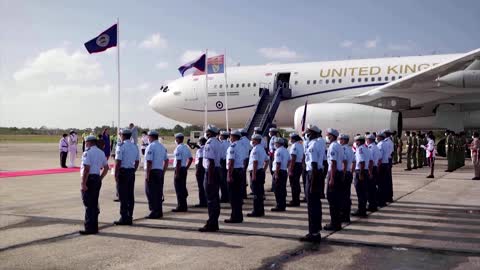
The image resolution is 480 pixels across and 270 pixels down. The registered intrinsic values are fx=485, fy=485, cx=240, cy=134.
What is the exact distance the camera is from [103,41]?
14305mm

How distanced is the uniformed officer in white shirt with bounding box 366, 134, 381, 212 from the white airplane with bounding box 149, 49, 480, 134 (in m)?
9.79

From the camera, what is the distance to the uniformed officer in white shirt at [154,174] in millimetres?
8914

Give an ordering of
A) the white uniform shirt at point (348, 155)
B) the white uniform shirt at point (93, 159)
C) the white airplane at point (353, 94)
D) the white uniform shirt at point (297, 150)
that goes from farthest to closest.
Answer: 1. the white airplane at point (353, 94)
2. the white uniform shirt at point (297, 150)
3. the white uniform shirt at point (348, 155)
4. the white uniform shirt at point (93, 159)

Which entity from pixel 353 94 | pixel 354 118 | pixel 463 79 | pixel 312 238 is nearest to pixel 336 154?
pixel 312 238

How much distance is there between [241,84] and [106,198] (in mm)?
13695

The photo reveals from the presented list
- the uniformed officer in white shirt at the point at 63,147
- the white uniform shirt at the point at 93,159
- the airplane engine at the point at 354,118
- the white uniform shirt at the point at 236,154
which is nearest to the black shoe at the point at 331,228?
the white uniform shirt at the point at 236,154

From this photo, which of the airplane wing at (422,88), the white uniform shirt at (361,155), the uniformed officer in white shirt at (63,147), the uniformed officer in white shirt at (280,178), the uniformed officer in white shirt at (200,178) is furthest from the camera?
the uniformed officer in white shirt at (63,147)

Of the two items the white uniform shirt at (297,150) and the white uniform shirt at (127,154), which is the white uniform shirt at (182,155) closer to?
the white uniform shirt at (127,154)

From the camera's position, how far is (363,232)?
756cm

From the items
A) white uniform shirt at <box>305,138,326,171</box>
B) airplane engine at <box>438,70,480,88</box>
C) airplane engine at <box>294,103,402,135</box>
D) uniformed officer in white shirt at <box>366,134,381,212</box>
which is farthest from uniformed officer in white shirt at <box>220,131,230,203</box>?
airplane engine at <box>438,70,480,88</box>

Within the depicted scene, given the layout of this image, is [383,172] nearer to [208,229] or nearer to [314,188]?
[314,188]

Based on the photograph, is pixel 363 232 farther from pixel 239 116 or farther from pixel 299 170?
pixel 239 116

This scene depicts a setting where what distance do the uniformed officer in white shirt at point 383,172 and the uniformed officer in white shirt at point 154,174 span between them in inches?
180

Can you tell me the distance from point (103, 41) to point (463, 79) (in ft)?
44.2
